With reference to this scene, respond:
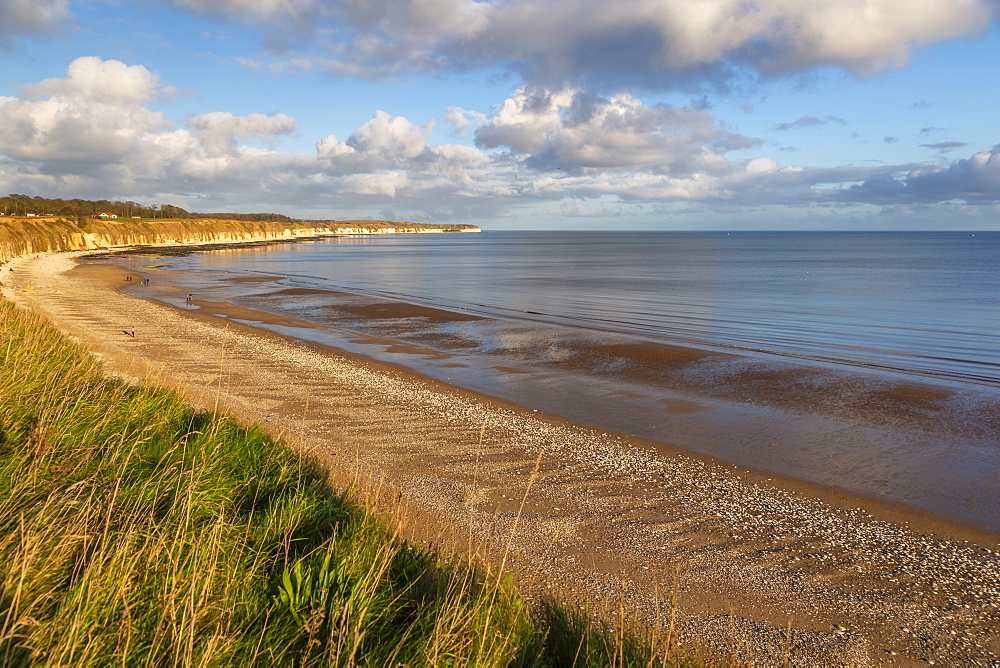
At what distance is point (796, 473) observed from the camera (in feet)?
31.3

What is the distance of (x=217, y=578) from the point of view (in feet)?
13.1

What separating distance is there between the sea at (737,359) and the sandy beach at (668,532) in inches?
53.6

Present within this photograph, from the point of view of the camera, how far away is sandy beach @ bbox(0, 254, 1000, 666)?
18.3 ft

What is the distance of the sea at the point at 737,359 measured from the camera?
10.6 meters

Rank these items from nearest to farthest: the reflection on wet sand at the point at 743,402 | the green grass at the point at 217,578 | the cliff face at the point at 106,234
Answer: the green grass at the point at 217,578 < the reflection on wet sand at the point at 743,402 < the cliff face at the point at 106,234

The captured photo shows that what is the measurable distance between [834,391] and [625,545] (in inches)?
418

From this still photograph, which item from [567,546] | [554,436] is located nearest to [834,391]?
[554,436]

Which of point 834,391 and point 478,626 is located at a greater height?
point 478,626

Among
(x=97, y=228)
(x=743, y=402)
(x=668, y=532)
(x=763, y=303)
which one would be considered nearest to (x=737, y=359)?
(x=743, y=402)

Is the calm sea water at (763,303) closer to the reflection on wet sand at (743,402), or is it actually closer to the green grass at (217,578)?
the reflection on wet sand at (743,402)

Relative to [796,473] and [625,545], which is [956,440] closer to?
[796,473]

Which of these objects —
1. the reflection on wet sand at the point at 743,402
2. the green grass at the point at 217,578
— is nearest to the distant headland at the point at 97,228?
the reflection on wet sand at the point at 743,402

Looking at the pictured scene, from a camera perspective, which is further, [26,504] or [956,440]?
[956,440]

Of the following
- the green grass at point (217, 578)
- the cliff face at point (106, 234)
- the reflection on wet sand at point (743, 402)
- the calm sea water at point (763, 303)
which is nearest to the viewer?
the green grass at point (217, 578)
